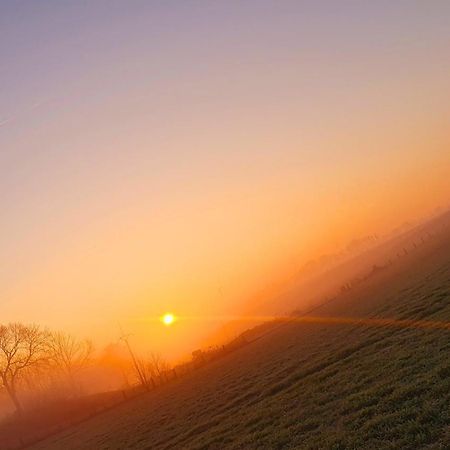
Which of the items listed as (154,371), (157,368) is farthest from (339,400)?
(154,371)

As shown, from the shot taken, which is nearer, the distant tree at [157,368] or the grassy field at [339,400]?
the grassy field at [339,400]

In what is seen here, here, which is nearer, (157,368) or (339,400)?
(339,400)

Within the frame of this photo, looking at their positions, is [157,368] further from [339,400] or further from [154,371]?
[339,400]

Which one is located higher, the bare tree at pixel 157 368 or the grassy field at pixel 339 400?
the bare tree at pixel 157 368

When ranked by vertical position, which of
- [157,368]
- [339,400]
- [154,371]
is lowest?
[339,400]

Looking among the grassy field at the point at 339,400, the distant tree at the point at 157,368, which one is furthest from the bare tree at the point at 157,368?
the grassy field at the point at 339,400

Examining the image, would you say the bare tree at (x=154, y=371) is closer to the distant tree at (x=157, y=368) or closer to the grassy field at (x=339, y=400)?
the distant tree at (x=157, y=368)

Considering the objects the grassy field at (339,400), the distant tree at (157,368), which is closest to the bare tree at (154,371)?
the distant tree at (157,368)

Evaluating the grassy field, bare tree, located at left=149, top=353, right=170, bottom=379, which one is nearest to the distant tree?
bare tree, located at left=149, top=353, right=170, bottom=379

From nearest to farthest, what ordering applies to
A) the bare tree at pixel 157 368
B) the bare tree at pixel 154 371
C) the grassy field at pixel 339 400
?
1. the grassy field at pixel 339 400
2. the bare tree at pixel 154 371
3. the bare tree at pixel 157 368

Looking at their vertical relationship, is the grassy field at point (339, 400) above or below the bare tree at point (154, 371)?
below

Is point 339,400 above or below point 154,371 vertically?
below

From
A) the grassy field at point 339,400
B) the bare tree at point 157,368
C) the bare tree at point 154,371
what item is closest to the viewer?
the grassy field at point 339,400

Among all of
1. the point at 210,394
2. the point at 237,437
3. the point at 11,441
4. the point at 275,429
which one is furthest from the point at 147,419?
the point at 11,441
